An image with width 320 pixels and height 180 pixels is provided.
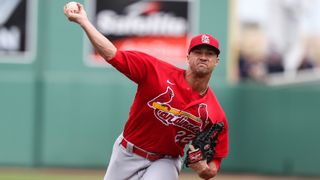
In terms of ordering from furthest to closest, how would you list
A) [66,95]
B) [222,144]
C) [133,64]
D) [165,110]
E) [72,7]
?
[66,95] → [222,144] → [165,110] → [133,64] → [72,7]

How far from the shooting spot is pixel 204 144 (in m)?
6.16

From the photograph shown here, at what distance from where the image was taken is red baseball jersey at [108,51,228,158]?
20.6 feet

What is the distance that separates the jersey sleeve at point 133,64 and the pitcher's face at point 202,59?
297 millimetres

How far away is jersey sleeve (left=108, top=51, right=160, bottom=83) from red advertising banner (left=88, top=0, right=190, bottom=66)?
26.0 ft

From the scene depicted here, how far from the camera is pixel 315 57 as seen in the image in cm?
1427

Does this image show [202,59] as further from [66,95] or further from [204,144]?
[66,95]

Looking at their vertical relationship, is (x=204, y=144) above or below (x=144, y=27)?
below

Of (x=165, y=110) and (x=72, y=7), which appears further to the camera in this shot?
(x=165, y=110)

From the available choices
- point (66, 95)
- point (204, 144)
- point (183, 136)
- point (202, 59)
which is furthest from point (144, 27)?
point (204, 144)

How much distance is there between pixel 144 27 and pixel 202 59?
8.15 meters

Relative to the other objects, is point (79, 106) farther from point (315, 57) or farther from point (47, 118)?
point (315, 57)

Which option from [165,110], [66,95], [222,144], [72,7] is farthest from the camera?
[66,95]

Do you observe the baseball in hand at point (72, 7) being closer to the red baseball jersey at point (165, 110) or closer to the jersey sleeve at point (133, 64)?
the jersey sleeve at point (133, 64)

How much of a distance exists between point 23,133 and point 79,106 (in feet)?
3.49
